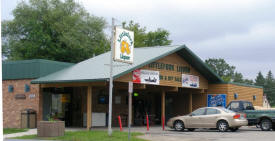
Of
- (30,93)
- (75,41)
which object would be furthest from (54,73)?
(75,41)

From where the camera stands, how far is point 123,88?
995 inches

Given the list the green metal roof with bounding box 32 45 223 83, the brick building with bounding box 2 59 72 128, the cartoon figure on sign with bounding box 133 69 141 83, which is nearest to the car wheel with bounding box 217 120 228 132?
the cartoon figure on sign with bounding box 133 69 141 83

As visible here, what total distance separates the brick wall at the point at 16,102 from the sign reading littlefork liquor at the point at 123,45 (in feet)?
25.3

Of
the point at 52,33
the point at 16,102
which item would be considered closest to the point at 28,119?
the point at 16,102

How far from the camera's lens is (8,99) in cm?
2538

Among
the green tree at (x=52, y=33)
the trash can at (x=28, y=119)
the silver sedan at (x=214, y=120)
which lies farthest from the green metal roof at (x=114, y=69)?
the green tree at (x=52, y=33)

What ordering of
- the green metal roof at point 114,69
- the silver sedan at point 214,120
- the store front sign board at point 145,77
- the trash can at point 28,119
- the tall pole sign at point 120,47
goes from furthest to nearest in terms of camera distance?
the trash can at point 28,119 < the store front sign board at point 145,77 < the green metal roof at point 114,69 < the silver sedan at point 214,120 < the tall pole sign at point 120,47

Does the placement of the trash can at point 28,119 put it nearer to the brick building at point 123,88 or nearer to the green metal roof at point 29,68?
the brick building at point 123,88

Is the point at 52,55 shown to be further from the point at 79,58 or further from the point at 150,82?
the point at 150,82

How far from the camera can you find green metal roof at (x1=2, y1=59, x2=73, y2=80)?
2416cm

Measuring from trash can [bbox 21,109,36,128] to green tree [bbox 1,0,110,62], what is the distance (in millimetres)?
30045

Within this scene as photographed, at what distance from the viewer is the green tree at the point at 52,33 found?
2143 inches

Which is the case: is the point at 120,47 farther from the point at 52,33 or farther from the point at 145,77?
the point at 52,33

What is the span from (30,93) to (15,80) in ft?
5.59
